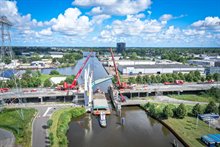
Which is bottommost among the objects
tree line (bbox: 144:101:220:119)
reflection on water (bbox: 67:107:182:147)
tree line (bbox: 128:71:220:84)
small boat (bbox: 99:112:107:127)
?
reflection on water (bbox: 67:107:182:147)

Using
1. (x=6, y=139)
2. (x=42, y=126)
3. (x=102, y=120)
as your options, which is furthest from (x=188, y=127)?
(x=6, y=139)

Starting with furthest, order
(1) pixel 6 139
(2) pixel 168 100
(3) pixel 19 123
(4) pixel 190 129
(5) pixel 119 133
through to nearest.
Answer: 1. (2) pixel 168 100
2. (3) pixel 19 123
3. (5) pixel 119 133
4. (4) pixel 190 129
5. (1) pixel 6 139

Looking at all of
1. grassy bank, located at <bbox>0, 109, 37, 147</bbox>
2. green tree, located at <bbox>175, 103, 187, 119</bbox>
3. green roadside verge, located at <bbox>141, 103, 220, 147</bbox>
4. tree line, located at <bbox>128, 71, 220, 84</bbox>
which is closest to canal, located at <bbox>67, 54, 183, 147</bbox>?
green roadside verge, located at <bbox>141, 103, 220, 147</bbox>

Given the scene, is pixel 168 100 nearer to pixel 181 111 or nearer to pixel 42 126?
pixel 181 111

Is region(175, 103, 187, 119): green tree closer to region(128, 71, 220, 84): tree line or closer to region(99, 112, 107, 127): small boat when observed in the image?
region(99, 112, 107, 127): small boat

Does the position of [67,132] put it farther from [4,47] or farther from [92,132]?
[4,47]

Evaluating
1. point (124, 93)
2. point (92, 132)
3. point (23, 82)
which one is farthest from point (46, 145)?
point (23, 82)
